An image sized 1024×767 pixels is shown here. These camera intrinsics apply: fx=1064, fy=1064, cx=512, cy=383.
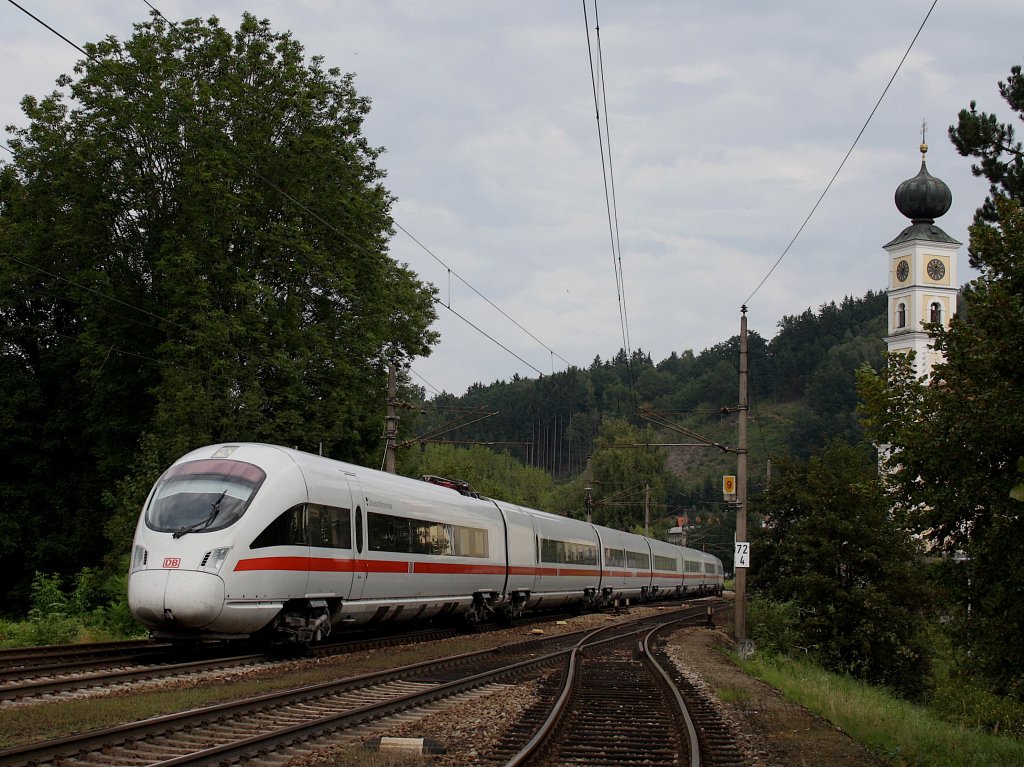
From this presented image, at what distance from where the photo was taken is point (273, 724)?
32.0 ft

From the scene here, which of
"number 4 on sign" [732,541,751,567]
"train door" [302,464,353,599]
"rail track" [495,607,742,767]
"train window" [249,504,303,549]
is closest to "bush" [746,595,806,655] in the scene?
"number 4 on sign" [732,541,751,567]

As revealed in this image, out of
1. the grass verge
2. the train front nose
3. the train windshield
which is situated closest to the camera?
the grass verge

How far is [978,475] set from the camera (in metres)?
14.8

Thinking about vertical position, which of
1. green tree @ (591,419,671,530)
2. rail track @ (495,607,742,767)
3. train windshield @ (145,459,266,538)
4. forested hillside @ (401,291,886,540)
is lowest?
rail track @ (495,607,742,767)

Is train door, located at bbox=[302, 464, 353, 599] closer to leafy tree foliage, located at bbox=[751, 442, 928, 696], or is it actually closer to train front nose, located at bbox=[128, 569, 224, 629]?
train front nose, located at bbox=[128, 569, 224, 629]

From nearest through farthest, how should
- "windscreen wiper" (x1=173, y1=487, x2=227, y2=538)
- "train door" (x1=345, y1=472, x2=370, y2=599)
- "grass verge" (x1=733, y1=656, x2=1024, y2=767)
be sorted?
"grass verge" (x1=733, y1=656, x2=1024, y2=767)
"windscreen wiper" (x1=173, y1=487, x2=227, y2=538)
"train door" (x1=345, y1=472, x2=370, y2=599)

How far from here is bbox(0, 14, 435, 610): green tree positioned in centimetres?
3020

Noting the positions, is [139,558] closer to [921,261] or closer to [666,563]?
[666,563]

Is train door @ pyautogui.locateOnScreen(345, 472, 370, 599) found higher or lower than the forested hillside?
lower

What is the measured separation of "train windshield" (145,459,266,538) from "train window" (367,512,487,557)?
3292mm

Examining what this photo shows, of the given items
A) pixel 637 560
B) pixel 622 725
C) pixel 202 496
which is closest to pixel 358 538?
pixel 202 496

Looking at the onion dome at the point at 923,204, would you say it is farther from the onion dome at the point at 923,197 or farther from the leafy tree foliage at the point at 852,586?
the leafy tree foliage at the point at 852,586

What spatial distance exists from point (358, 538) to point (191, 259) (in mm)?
14679

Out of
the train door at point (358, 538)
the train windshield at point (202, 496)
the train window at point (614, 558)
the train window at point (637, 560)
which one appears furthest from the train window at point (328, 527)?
the train window at point (637, 560)
